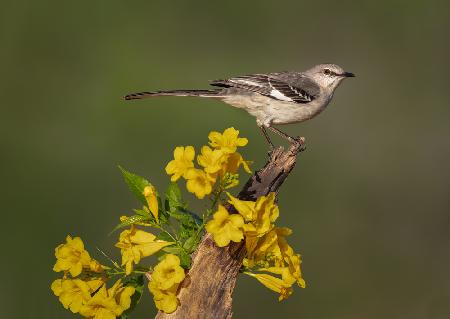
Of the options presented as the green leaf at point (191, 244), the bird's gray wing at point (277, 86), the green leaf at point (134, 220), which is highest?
the bird's gray wing at point (277, 86)

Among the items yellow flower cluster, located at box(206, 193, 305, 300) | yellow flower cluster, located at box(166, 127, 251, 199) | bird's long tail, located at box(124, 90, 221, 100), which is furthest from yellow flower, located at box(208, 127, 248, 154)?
bird's long tail, located at box(124, 90, 221, 100)

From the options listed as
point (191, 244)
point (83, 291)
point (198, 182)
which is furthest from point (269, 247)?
point (83, 291)

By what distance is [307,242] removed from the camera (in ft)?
42.0

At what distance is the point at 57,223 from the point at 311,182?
4317 mm

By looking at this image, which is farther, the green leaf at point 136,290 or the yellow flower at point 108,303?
the green leaf at point 136,290

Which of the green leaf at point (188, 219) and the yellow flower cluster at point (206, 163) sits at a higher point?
the yellow flower cluster at point (206, 163)

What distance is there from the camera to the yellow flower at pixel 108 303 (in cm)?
412

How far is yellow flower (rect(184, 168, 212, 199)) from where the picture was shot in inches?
156

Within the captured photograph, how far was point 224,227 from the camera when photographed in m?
3.95

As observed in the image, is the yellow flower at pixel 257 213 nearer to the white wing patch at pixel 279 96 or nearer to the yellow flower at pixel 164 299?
the yellow flower at pixel 164 299

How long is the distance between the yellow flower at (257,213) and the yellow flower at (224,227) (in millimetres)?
41

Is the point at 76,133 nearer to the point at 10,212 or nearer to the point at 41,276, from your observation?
the point at 10,212

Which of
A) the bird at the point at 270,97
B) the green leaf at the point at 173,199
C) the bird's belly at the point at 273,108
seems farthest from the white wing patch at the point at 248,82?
the green leaf at the point at 173,199

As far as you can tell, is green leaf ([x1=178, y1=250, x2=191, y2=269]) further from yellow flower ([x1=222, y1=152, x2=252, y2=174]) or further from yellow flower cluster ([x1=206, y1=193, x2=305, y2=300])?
yellow flower ([x1=222, y1=152, x2=252, y2=174])
